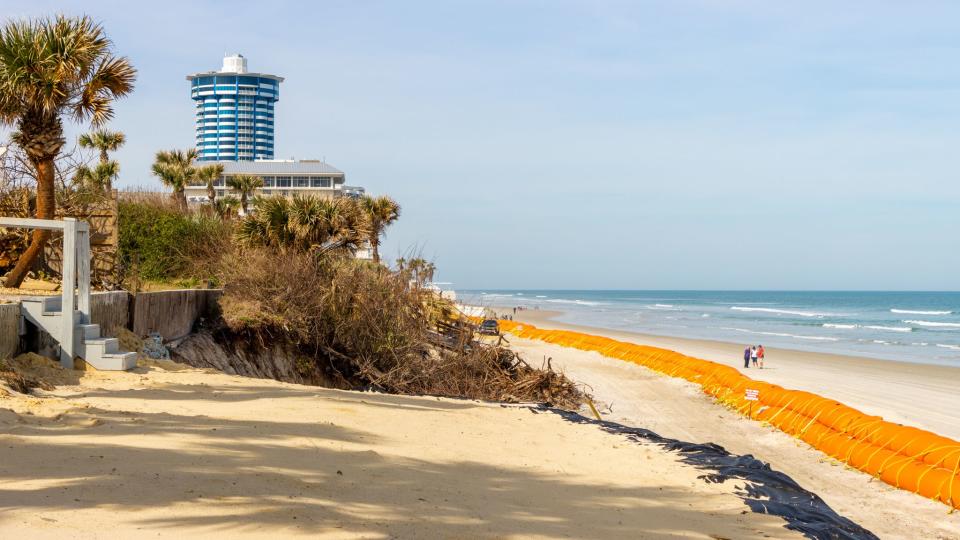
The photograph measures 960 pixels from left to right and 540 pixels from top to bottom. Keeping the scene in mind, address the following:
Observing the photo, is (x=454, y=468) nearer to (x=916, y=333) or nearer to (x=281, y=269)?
(x=281, y=269)

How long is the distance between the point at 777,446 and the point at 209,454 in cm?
1240

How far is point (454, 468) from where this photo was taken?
8.95m

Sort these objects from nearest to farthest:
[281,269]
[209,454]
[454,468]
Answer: [209,454], [454,468], [281,269]

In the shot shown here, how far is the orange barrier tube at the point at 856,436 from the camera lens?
13398 millimetres

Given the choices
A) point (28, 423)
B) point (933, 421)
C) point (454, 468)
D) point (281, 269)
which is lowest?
point (933, 421)

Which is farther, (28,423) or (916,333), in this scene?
(916,333)

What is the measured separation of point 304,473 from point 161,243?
719 inches

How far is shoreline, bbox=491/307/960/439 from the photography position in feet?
76.1

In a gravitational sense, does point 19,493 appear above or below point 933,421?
above

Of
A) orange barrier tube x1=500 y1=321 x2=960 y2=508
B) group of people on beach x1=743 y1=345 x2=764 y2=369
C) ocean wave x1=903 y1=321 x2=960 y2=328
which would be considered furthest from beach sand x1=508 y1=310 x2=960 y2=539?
ocean wave x1=903 y1=321 x2=960 y2=328

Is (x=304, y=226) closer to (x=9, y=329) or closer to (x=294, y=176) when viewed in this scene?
(x=9, y=329)

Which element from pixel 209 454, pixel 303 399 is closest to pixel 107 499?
pixel 209 454

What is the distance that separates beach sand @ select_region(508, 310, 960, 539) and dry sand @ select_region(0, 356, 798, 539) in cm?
339

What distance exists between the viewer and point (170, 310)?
1645 centimetres
